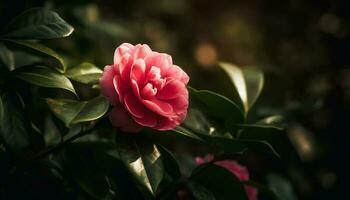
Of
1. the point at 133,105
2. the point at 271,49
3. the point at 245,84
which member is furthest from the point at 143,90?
the point at 271,49

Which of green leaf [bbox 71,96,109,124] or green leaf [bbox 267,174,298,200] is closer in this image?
green leaf [bbox 71,96,109,124]


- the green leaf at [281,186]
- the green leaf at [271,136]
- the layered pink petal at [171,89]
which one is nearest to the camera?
the layered pink petal at [171,89]

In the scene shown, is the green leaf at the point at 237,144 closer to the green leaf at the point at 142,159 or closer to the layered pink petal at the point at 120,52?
the green leaf at the point at 142,159

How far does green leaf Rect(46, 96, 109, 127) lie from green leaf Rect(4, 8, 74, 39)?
0.13 m

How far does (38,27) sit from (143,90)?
232mm

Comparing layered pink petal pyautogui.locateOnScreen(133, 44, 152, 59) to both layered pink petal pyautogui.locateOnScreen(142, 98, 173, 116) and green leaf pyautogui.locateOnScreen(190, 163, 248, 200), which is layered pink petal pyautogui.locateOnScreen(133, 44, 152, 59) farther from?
green leaf pyautogui.locateOnScreen(190, 163, 248, 200)

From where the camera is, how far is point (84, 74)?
3.41ft

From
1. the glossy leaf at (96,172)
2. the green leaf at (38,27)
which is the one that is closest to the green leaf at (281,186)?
the glossy leaf at (96,172)

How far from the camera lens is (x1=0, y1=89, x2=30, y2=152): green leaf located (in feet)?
2.93

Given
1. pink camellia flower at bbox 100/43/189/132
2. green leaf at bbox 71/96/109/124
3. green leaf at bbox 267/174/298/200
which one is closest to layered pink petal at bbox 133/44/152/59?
pink camellia flower at bbox 100/43/189/132

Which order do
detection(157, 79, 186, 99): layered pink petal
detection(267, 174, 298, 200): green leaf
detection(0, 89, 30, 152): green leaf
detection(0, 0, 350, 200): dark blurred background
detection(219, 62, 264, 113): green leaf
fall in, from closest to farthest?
1. detection(0, 89, 30, 152): green leaf
2. detection(157, 79, 186, 99): layered pink petal
3. detection(219, 62, 264, 113): green leaf
4. detection(267, 174, 298, 200): green leaf
5. detection(0, 0, 350, 200): dark blurred background

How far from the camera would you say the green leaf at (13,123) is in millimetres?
892

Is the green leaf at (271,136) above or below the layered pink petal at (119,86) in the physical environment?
below

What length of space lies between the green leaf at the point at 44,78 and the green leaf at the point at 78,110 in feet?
0.08
